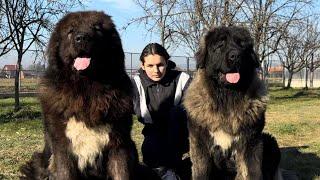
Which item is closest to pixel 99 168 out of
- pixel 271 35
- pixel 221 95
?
pixel 221 95

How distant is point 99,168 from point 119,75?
84 cm

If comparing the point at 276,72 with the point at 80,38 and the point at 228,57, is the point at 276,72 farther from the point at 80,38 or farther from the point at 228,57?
the point at 80,38

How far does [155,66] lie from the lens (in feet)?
17.5

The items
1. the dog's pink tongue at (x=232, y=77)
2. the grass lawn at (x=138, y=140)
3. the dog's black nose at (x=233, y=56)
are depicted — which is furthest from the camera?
the grass lawn at (x=138, y=140)

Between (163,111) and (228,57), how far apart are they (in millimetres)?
1499

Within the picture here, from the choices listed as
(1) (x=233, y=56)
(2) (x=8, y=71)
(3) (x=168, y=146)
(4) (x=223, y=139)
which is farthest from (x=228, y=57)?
(2) (x=8, y=71)

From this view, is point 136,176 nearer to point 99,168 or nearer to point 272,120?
point 99,168

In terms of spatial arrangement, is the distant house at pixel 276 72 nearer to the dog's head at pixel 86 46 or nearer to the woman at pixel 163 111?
the woman at pixel 163 111

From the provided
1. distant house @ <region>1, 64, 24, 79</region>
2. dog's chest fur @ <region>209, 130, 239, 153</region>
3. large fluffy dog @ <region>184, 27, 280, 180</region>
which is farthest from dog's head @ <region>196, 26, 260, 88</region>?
distant house @ <region>1, 64, 24, 79</region>

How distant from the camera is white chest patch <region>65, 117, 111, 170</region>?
3.92 m

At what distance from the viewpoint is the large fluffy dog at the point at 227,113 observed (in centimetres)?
453

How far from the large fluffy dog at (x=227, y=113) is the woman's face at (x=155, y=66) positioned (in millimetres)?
651

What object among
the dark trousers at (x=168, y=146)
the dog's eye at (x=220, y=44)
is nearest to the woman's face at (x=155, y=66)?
the dark trousers at (x=168, y=146)

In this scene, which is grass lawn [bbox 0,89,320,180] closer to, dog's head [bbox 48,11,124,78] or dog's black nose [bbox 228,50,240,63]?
dog's head [bbox 48,11,124,78]
